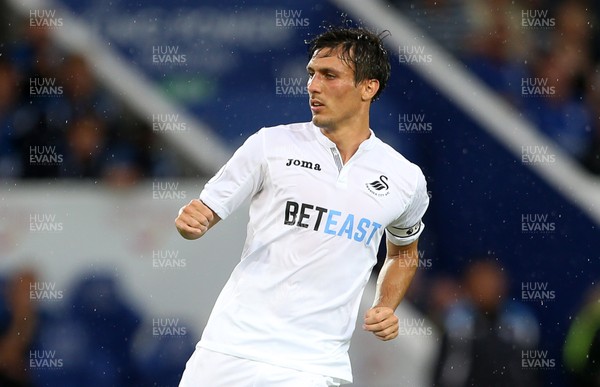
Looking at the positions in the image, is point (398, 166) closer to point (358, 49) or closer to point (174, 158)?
point (358, 49)

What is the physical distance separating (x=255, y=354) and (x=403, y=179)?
89 centimetres

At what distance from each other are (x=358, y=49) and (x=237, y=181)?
2.34 feet

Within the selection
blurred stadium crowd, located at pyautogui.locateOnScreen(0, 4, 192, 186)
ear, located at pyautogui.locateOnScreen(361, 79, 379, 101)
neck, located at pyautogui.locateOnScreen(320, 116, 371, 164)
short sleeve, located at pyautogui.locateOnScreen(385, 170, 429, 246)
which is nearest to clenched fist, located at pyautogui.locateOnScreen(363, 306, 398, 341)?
short sleeve, located at pyautogui.locateOnScreen(385, 170, 429, 246)

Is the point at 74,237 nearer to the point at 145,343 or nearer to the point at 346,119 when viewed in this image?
the point at 145,343

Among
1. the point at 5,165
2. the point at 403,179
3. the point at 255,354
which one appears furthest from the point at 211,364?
the point at 5,165

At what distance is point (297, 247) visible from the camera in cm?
360

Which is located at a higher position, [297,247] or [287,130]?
[287,130]

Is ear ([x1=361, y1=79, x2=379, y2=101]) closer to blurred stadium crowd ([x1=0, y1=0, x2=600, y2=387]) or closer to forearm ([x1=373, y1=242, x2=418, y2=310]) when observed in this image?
forearm ([x1=373, y1=242, x2=418, y2=310])

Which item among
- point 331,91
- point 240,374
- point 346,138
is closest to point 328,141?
point 346,138

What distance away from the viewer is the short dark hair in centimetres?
389

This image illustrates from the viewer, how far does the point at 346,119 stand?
3879 mm

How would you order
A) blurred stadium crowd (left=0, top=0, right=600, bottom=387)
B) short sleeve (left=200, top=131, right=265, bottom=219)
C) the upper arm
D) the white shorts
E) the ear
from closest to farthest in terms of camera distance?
the white shorts → short sleeve (left=200, top=131, right=265, bottom=219) → the ear → the upper arm → blurred stadium crowd (left=0, top=0, right=600, bottom=387)

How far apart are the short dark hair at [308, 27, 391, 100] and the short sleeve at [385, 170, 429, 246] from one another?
0.40 m

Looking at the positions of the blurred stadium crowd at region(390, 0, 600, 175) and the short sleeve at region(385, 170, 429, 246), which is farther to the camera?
the blurred stadium crowd at region(390, 0, 600, 175)
